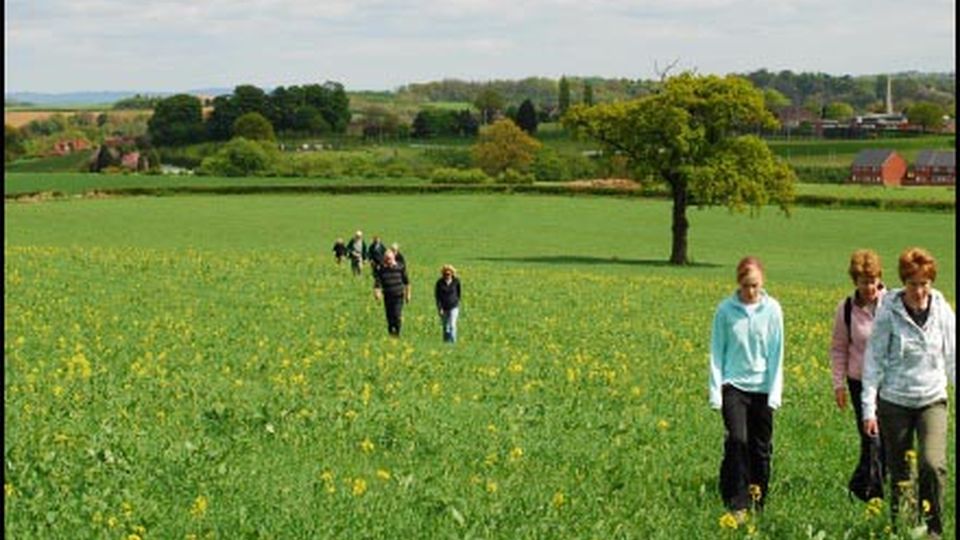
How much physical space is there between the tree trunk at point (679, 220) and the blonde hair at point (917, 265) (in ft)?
164

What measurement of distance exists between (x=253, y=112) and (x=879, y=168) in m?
83.6

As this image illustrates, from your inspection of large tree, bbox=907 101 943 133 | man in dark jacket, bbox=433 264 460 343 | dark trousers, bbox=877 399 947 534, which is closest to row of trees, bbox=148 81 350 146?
large tree, bbox=907 101 943 133

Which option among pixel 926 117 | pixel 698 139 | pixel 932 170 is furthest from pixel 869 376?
pixel 926 117

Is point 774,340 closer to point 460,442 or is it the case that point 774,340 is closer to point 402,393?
point 460,442

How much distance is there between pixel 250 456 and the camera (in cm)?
1108

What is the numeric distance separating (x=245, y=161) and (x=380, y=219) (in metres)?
51.7

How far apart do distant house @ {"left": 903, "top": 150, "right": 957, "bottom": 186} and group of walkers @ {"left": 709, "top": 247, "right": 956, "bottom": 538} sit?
4809 inches

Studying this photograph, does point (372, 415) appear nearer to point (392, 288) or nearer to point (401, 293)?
point (392, 288)

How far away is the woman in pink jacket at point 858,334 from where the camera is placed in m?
10.4

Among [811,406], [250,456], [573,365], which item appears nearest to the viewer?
[250,456]

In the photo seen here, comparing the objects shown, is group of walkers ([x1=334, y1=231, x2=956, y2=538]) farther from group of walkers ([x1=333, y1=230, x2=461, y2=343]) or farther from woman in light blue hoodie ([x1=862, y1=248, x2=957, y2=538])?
group of walkers ([x1=333, y1=230, x2=461, y2=343])

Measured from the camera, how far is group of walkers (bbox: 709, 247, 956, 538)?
30.5 feet

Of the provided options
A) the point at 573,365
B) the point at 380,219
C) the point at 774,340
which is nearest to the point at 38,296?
the point at 573,365

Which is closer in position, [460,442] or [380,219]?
[460,442]
